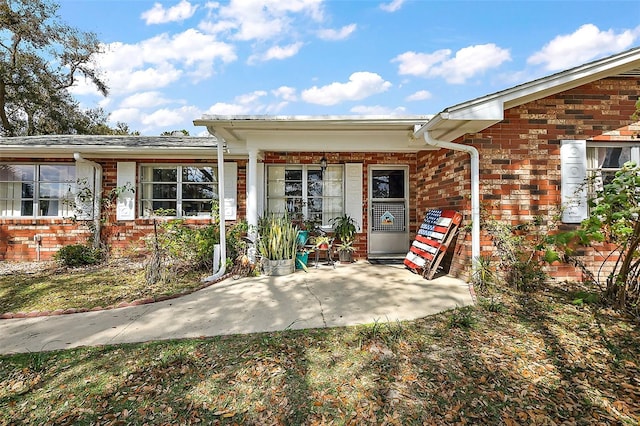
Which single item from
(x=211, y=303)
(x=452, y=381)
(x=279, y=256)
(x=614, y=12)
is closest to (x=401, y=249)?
(x=279, y=256)

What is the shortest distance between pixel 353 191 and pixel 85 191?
20.0ft

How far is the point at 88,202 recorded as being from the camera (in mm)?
7289

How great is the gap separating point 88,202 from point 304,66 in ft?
25.7

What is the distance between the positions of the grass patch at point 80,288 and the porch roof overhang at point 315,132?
2552 mm

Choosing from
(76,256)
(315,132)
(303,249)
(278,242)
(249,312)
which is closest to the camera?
(249,312)

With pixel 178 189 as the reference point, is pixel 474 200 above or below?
below

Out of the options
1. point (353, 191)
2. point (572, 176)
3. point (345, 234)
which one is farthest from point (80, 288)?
point (572, 176)

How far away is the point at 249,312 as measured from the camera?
368cm

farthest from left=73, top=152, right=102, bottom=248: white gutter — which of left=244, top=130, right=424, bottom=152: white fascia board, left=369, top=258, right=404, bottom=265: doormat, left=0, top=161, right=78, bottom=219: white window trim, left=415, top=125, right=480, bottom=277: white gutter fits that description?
left=415, top=125, right=480, bottom=277: white gutter

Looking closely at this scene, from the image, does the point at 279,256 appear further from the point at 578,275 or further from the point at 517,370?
the point at 578,275

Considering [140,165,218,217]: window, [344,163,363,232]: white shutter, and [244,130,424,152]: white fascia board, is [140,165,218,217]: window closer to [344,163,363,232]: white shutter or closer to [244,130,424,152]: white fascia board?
[244,130,424,152]: white fascia board

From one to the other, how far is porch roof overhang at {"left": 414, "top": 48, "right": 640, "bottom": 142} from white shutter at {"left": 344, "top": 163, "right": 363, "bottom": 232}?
7.59ft

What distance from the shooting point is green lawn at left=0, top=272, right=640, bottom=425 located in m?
2.00

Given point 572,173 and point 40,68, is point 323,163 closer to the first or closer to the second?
point 572,173
